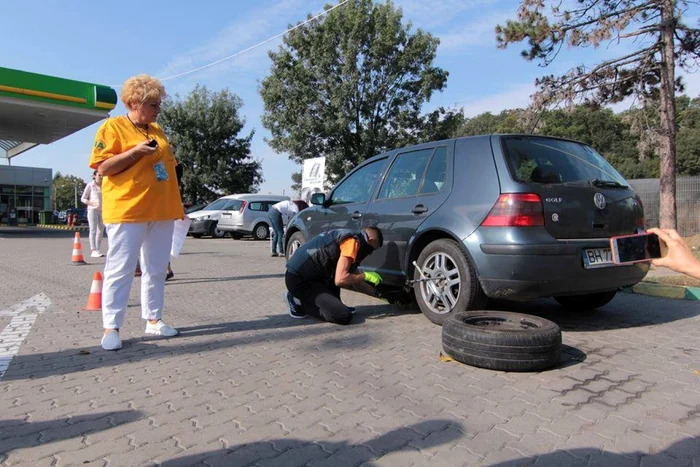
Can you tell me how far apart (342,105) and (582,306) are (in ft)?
66.5

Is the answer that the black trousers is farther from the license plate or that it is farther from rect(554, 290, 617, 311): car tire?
rect(554, 290, 617, 311): car tire

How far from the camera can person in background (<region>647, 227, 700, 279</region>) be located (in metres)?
2.04

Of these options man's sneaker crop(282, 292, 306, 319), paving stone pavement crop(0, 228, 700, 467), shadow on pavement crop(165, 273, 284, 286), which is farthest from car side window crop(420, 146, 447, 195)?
shadow on pavement crop(165, 273, 284, 286)

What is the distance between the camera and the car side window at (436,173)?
4824 millimetres

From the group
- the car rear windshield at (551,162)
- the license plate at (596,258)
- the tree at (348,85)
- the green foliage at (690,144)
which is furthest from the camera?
the green foliage at (690,144)

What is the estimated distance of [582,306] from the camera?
18.0ft

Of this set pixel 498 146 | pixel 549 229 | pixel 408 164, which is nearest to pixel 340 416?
pixel 549 229

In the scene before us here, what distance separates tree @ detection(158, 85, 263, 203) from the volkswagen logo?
2959cm

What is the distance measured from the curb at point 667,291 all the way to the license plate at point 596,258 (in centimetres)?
270

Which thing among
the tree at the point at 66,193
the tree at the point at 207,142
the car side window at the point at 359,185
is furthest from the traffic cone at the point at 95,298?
the tree at the point at 66,193

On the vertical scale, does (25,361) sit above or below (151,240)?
below

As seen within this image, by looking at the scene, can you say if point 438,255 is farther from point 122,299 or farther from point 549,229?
point 122,299

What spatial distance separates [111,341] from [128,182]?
1.19 meters

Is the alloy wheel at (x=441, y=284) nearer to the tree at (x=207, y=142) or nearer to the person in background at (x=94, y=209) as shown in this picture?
the person in background at (x=94, y=209)
